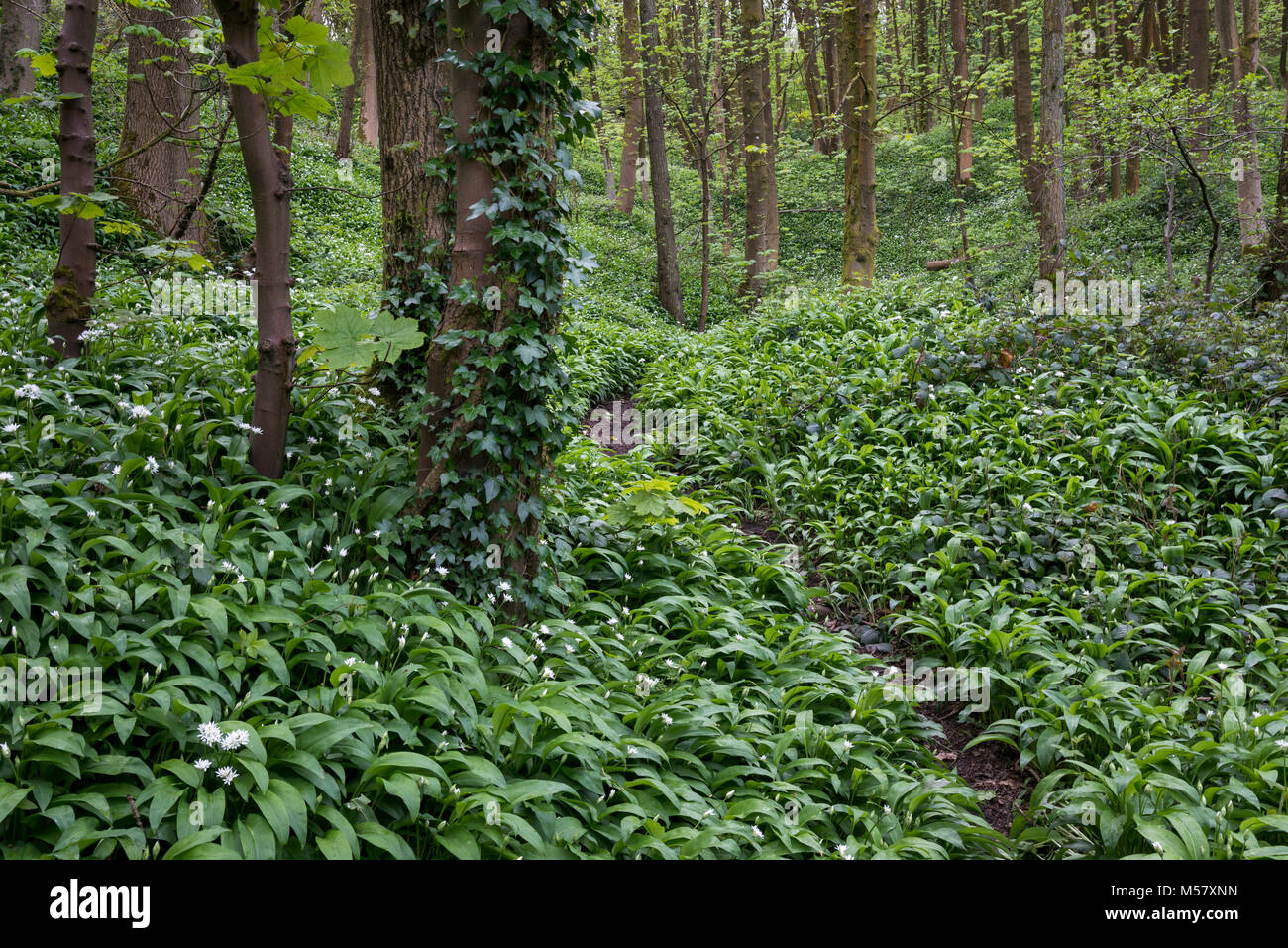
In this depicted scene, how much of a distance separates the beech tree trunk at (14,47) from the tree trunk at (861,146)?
10342 mm

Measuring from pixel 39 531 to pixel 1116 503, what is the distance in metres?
5.93

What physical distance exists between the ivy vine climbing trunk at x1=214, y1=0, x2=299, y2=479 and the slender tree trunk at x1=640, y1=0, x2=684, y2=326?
9212 millimetres

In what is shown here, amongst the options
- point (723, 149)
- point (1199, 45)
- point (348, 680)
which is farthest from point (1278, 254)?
point (723, 149)

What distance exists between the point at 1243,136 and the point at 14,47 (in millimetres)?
16280

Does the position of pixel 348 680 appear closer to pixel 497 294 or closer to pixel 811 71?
pixel 497 294

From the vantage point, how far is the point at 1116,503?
5484mm

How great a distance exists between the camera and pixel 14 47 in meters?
10.5

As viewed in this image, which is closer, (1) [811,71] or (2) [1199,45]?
(2) [1199,45]

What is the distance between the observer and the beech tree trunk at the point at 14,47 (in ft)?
33.8
